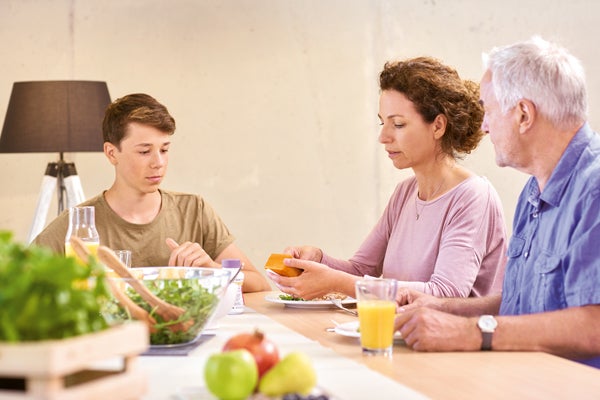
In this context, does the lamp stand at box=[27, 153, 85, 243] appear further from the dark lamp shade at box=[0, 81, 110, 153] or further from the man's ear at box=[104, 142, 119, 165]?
the man's ear at box=[104, 142, 119, 165]

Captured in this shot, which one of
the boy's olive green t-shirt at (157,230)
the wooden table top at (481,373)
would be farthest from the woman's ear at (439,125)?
the wooden table top at (481,373)

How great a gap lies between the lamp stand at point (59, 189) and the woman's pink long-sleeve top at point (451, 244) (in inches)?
61.3

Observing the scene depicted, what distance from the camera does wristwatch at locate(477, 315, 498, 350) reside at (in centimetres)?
177

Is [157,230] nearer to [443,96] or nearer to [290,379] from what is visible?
[443,96]

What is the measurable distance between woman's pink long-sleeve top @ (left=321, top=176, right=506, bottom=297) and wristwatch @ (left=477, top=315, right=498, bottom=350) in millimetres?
617

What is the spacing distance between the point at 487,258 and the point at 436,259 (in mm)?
164

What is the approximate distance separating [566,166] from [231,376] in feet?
3.80

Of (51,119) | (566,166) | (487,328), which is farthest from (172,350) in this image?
(51,119)

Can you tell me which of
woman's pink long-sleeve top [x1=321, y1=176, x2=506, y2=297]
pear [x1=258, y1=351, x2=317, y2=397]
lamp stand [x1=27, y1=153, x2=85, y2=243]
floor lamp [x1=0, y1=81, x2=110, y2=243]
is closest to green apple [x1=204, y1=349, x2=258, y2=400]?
pear [x1=258, y1=351, x2=317, y2=397]

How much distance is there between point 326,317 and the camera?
7.45 feet

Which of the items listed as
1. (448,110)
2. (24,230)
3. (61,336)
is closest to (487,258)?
(448,110)

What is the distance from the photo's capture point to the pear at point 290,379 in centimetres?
124

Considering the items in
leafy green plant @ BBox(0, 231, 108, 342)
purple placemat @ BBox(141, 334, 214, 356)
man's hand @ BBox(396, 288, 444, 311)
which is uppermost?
leafy green plant @ BBox(0, 231, 108, 342)

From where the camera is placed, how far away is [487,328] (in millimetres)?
1768
